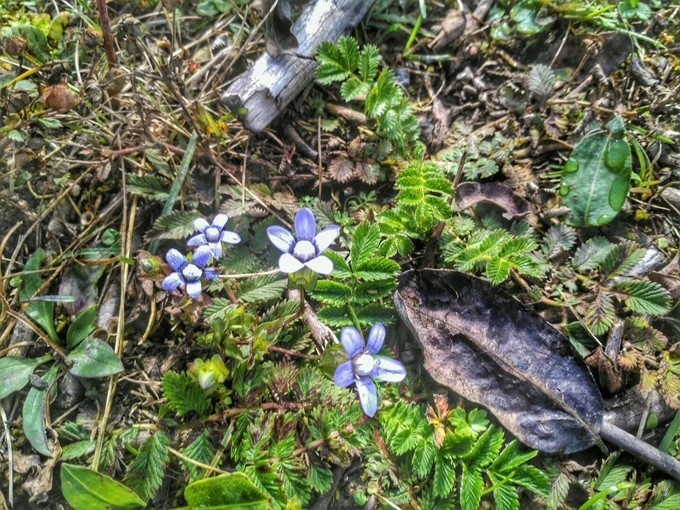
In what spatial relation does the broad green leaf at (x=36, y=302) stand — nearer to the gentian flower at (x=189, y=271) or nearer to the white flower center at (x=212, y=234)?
the gentian flower at (x=189, y=271)

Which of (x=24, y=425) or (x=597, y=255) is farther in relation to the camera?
(x=597, y=255)

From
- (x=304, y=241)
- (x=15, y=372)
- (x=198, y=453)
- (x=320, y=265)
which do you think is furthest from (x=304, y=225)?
(x=15, y=372)

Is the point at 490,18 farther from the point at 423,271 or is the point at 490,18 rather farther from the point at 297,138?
the point at 423,271

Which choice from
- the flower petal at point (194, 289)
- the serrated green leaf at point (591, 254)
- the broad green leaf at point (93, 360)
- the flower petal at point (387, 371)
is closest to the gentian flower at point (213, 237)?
the flower petal at point (194, 289)

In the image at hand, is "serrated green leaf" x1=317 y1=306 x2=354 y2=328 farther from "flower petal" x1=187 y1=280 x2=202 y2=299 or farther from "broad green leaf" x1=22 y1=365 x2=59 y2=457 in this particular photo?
"broad green leaf" x1=22 y1=365 x2=59 y2=457

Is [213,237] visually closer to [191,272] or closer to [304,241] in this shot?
[191,272]

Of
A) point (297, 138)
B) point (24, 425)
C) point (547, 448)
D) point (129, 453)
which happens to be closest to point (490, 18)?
point (297, 138)
